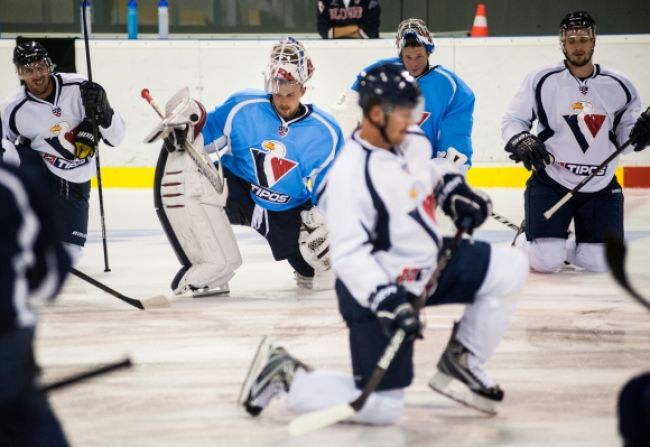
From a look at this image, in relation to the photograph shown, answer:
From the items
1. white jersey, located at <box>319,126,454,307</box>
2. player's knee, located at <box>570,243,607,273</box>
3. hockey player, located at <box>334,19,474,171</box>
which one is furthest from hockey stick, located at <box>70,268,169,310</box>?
player's knee, located at <box>570,243,607,273</box>

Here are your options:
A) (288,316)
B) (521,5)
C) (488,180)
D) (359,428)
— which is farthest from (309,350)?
(521,5)

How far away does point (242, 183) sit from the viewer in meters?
4.54

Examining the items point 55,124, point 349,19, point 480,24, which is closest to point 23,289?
point 55,124

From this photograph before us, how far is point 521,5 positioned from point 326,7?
162 centimetres

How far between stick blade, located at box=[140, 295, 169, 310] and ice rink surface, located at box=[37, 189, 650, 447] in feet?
0.14

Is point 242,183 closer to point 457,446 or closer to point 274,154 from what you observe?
point 274,154

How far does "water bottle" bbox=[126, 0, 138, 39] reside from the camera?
7.76 m

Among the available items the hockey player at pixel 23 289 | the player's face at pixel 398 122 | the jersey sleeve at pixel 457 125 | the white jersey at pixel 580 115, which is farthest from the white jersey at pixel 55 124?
the hockey player at pixel 23 289

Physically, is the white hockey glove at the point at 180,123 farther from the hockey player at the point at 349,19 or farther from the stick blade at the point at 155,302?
the hockey player at the point at 349,19

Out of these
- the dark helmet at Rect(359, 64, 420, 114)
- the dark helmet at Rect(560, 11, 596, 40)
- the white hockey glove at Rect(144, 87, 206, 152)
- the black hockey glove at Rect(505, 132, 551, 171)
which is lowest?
the black hockey glove at Rect(505, 132, 551, 171)

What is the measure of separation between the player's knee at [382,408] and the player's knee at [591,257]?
240 centimetres

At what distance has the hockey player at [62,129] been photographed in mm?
4762

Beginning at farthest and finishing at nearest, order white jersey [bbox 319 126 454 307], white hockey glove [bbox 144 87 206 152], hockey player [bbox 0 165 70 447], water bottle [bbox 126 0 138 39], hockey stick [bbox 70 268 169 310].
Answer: water bottle [bbox 126 0 138 39]
white hockey glove [bbox 144 87 206 152]
hockey stick [bbox 70 268 169 310]
white jersey [bbox 319 126 454 307]
hockey player [bbox 0 165 70 447]

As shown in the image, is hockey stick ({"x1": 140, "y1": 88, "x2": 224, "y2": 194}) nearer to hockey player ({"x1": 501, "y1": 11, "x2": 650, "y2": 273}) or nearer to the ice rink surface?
the ice rink surface
